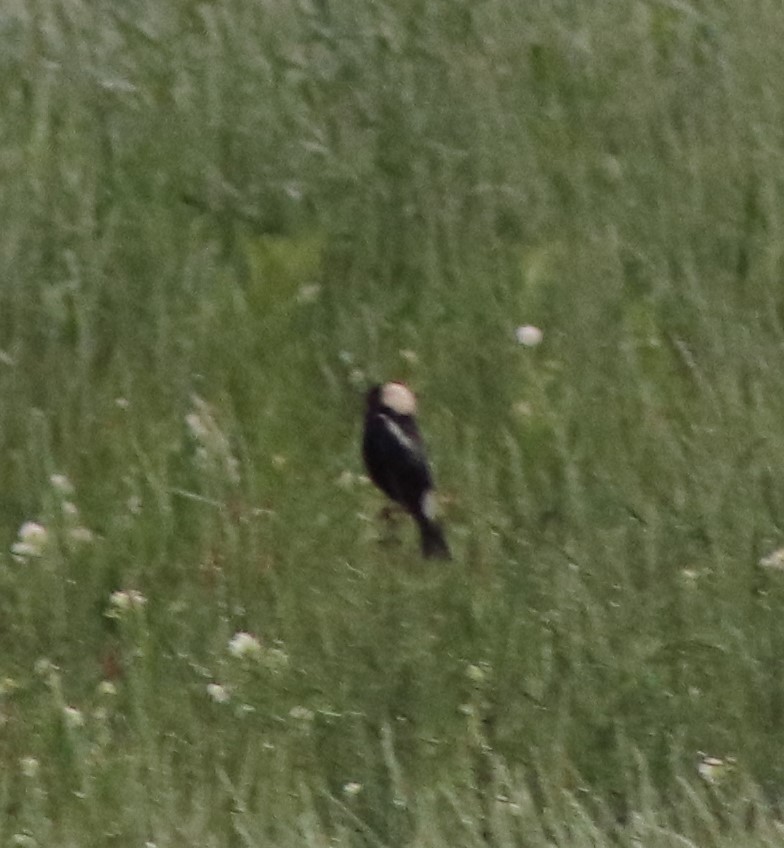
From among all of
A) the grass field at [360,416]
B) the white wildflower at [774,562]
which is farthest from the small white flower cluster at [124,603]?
the white wildflower at [774,562]

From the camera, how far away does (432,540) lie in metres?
3.45

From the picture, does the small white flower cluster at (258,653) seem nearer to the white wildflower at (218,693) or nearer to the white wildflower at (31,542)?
the white wildflower at (218,693)

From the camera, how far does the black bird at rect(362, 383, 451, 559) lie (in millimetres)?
3459

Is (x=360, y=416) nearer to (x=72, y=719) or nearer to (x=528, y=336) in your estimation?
(x=528, y=336)

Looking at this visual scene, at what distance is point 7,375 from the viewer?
12.5 feet

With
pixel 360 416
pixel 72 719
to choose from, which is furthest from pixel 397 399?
pixel 72 719

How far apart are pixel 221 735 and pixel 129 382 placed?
1097mm

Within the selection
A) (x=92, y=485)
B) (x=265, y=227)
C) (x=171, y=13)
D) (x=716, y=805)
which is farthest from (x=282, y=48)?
(x=716, y=805)

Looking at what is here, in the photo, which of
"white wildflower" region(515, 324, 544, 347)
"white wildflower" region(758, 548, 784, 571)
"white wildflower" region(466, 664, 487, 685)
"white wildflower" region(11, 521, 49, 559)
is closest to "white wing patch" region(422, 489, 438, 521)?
"white wildflower" region(466, 664, 487, 685)

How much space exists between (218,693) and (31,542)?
0.61 meters

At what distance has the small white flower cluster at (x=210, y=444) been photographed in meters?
3.58

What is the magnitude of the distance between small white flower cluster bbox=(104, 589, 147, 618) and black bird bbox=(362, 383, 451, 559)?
0.61m

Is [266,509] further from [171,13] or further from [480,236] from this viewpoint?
[171,13]

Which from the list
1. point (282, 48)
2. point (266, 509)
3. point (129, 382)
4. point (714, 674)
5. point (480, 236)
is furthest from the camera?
point (282, 48)
